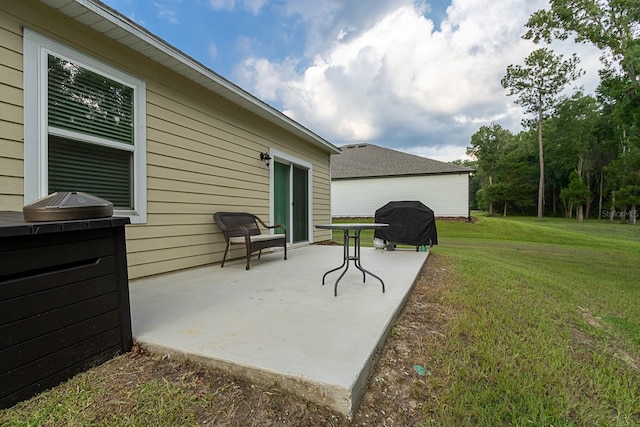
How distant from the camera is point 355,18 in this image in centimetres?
762

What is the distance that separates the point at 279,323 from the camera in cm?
203

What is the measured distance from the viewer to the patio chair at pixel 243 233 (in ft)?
13.2

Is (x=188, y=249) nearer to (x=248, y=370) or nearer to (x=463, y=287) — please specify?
(x=248, y=370)

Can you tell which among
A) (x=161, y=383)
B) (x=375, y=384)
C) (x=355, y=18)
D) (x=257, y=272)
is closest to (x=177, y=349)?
(x=161, y=383)

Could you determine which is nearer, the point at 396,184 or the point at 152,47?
the point at 152,47

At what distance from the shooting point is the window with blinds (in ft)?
8.70

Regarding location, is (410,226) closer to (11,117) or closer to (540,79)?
(11,117)

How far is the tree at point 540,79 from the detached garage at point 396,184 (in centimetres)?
1046

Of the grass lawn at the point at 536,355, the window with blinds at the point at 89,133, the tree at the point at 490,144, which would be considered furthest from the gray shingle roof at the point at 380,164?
the tree at the point at 490,144

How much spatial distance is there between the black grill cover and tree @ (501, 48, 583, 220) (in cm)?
2178

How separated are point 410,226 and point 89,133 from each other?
203 inches

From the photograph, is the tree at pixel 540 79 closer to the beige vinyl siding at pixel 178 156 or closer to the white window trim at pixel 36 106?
the beige vinyl siding at pixel 178 156

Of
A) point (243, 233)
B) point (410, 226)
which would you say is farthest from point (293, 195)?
point (410, 226)

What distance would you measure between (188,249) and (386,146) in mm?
20565
